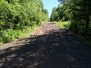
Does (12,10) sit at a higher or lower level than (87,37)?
higher

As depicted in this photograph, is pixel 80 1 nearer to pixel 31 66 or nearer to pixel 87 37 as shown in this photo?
pixel 87 37

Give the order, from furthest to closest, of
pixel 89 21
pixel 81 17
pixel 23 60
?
pixel 89 21, pixel 81 17, pixel 23 60

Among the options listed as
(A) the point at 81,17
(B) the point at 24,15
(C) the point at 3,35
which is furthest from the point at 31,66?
(B) the point at 24,15

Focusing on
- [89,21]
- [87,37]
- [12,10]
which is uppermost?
[12,10]

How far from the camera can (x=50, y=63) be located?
912cm

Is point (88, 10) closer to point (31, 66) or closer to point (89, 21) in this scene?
point (89, 21)

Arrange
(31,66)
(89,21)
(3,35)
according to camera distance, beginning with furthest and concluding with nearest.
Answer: (89,21), (3,35), (31,66)

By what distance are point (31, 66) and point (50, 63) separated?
974 mm

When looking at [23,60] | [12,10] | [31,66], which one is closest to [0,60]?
[23,60]

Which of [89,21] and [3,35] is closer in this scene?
[3,35]

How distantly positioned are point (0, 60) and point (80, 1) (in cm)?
1196

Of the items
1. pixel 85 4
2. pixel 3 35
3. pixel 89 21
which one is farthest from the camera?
pixel 89 21

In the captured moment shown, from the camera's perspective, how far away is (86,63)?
30.2 feet

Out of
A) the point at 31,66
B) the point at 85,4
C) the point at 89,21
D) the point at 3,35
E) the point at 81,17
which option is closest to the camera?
the point at 31,66
